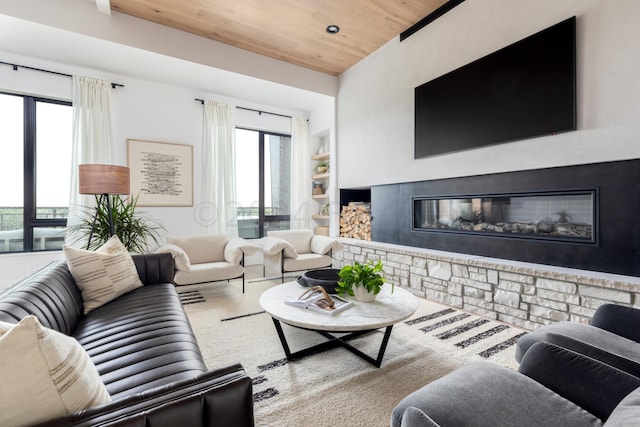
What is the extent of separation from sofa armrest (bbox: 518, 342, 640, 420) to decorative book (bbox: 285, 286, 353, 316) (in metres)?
0.99

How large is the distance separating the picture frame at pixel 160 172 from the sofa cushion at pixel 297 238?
150cm

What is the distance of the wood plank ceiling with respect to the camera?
3.23 meters

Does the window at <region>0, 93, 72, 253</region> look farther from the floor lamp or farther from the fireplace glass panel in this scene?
the fireplace glass panel

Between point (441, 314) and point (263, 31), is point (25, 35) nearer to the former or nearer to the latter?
point (263, 31)

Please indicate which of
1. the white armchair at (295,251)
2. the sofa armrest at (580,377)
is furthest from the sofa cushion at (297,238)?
the sofa armrest at (580,377)

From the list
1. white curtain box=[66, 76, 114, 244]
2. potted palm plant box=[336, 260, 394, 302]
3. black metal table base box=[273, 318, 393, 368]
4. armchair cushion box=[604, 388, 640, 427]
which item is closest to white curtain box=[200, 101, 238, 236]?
white curtain box=[66, 76, 114, 244]

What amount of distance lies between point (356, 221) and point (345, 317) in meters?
2.90

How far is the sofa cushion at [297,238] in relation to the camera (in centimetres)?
421

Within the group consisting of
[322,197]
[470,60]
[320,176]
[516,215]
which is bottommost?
[516,215]

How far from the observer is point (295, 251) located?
383 cm

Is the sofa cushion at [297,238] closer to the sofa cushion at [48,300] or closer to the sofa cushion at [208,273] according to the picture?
the sofa cushion at [208,273]

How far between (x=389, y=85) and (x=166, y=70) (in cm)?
290

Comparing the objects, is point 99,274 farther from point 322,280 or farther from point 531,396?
point 531,396

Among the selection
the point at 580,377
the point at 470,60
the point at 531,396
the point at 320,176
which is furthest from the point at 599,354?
the point at 320,176
